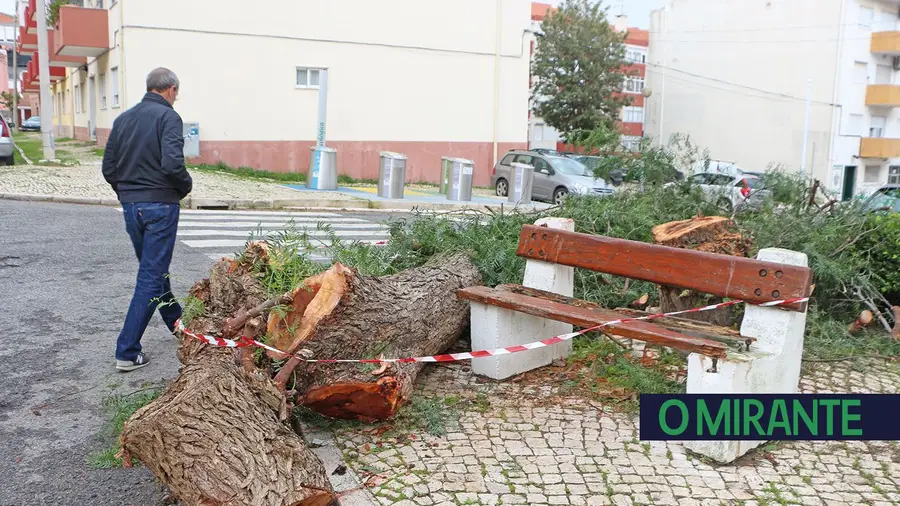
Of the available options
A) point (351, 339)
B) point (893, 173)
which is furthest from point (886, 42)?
point (351, 339)

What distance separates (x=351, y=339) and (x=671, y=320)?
1.82m

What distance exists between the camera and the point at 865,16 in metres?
40.6

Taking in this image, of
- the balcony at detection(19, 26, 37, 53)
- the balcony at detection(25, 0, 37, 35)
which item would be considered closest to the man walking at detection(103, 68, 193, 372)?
the balcony at detection(25, 0, 37, 35)

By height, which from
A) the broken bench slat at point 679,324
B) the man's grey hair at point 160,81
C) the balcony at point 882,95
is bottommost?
the broken bench slat at point 679,324

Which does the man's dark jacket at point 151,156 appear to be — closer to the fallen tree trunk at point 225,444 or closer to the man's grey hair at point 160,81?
the man's grey hair at point 160,81

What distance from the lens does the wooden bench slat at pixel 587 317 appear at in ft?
12.9

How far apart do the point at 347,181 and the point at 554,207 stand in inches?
622

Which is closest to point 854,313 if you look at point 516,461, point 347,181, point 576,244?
point 576,244

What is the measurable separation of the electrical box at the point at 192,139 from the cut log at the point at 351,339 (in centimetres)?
1776

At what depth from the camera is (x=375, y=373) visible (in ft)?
13.1

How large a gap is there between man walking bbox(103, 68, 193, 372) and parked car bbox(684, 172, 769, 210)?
457 centimetres

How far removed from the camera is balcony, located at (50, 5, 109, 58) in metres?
22.7

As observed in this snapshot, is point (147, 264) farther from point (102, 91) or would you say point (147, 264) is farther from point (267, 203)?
point (102, 91)

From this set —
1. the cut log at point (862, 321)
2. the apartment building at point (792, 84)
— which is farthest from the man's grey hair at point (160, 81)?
the apartment building at point (792, 84)
